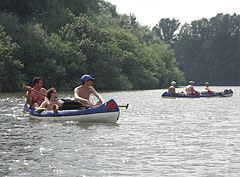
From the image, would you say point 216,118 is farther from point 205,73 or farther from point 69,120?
point 205,73

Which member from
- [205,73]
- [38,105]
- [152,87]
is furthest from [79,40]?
[205,73]

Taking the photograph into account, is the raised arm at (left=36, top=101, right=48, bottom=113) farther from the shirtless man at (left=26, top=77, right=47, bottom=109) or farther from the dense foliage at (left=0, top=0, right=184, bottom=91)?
the dense foliage at (left=0, top=0, right=184, bottom=91)

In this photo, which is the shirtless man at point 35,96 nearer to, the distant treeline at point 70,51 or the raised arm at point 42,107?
the raised arm at point 42,107

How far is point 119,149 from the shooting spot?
1125cm

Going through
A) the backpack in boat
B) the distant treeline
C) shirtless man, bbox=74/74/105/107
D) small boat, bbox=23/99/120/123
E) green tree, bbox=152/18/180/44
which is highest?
green tree, bbox=152/18/180/44

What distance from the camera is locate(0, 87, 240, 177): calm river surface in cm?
902

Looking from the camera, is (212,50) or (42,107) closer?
(42,107)

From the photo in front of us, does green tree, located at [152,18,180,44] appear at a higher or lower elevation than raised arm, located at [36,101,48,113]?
higher

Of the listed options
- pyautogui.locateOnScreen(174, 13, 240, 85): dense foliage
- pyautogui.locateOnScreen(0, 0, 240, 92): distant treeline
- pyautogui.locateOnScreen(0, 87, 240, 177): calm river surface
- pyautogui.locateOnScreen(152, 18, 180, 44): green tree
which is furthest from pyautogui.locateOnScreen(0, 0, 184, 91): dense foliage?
pyautogui.locateOnScreen(152, 18, 180, 44): green tree

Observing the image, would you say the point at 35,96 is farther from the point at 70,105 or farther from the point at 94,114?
the point at 94,114

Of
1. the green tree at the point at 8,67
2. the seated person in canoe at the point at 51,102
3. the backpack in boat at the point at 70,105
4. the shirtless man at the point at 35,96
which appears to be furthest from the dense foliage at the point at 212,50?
the backpack in boat at the point at 70,105

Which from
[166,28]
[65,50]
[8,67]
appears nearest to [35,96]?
[8,67]

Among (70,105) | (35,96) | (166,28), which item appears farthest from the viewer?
(166,28)

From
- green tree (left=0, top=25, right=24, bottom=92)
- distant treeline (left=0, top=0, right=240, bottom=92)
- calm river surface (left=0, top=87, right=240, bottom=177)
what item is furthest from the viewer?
distant treeline (left=0, top=0, right=240, bottom=92)
